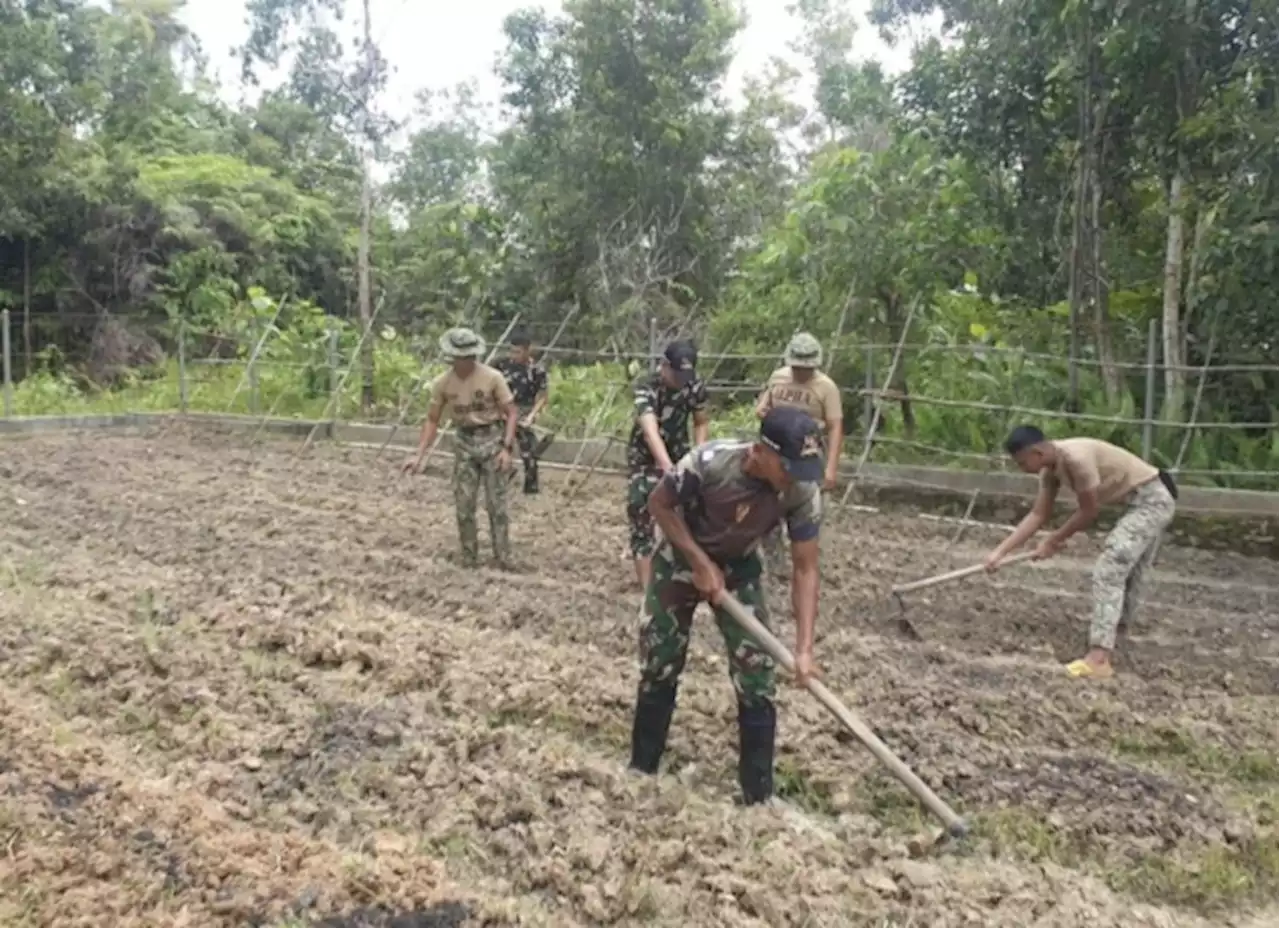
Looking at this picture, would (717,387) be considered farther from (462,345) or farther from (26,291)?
(26,291)

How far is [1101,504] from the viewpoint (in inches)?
220

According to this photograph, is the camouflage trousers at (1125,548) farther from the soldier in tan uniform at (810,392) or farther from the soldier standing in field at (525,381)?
the soldier standing in field at (525,381)

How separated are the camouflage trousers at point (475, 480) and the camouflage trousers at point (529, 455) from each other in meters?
2.54

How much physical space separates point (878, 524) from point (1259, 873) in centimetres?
593

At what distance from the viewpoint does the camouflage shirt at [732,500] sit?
3654 millimetres

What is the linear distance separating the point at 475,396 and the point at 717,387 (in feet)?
15.5

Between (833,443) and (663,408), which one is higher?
(663,408)

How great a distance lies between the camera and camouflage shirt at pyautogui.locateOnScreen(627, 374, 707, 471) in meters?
6.15

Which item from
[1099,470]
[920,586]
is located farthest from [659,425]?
[1099,470]

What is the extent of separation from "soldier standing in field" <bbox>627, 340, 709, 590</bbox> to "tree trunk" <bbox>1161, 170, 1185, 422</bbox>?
4.28m

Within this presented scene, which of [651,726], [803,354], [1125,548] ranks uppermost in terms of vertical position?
[803,354]

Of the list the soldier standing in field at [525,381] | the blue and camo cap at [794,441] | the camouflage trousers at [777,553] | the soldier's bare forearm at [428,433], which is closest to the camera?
the blue and camo cap at [794,441]

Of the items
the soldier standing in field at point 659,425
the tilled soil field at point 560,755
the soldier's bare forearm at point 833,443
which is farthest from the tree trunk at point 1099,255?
the soldier standing in field at point 659,425

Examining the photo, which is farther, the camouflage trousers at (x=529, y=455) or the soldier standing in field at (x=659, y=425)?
the camouflage trousers at (x=529, y=455)
